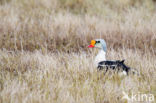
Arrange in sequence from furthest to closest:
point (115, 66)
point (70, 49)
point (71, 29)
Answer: point (71, 29), point (70, 49), point (115, 66)

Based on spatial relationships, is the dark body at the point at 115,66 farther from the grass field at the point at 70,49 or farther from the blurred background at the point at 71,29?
the blurred background at the point at 71,29

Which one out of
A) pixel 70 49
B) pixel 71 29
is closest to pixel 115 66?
pixel 70 49

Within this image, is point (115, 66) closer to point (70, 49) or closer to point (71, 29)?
point (70, 49)

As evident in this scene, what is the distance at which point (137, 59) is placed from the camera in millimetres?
4441

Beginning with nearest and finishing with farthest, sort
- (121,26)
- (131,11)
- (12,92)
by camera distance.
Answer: (12,92) → (121,26) → (131,11)

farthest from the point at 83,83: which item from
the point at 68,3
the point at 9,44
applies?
the point at 68,3

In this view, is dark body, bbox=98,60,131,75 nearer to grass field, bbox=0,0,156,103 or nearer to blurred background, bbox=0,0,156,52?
grass field, bbox=0,0,156,103

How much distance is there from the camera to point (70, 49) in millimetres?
5652

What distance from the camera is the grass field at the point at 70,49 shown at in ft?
11.2

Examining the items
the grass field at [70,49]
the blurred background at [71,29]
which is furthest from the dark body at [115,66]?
the blurred background at [71,29]

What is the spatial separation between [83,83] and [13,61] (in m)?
1.32

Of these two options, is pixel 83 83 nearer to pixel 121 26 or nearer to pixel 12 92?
pixel 12 92

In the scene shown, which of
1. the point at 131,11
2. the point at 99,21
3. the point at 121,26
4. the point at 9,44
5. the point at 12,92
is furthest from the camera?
the point at 131,11

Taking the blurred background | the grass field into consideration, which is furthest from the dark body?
the blurred background
